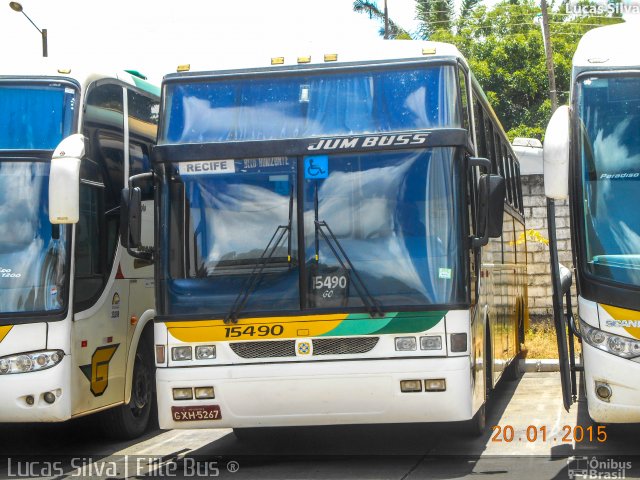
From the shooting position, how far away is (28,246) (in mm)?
9453

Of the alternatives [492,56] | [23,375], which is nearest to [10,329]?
[23,375]

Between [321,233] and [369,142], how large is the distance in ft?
2.61

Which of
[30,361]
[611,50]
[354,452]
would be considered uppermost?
[611,50]

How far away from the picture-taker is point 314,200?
336 inches

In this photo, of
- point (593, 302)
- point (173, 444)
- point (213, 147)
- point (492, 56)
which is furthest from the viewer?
point (492, 56)

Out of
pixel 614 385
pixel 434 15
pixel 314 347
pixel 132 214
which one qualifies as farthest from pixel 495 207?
pixel 434 15

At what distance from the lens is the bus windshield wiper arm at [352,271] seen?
8.30 meters

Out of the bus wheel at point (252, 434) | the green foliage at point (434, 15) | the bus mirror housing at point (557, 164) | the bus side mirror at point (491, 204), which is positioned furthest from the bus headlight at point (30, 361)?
the green foliage at point (434, 15)

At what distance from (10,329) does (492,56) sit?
125 feet

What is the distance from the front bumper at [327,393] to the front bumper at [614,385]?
0.90 m

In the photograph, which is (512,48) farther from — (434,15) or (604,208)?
(604,208)

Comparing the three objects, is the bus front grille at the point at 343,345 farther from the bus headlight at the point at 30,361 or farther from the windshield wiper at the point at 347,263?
the bus headlight at the point at 30,361

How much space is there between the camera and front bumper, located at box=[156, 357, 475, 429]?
26.9 ft

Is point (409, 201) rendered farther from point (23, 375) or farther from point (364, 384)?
point (23, 375)
